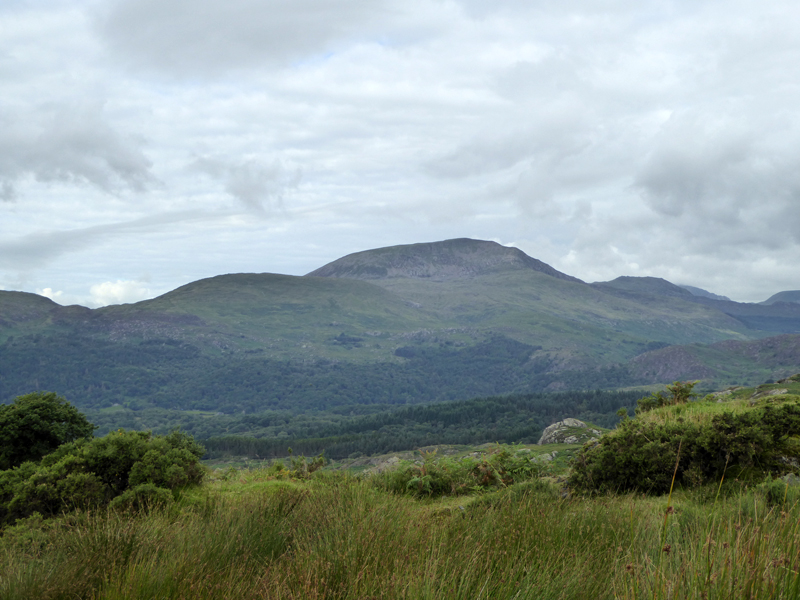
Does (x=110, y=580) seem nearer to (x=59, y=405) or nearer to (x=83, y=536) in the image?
(x=83, y=536)

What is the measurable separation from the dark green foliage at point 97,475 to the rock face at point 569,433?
1845 centimetres

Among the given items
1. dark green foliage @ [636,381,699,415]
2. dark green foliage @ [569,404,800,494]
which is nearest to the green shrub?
dark green foliage @ [569,404,800,494]

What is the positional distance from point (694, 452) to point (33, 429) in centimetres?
1241

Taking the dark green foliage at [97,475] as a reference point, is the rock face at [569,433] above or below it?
below

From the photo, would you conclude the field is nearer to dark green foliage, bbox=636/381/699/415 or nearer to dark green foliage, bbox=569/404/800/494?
dark green foliage, bbox=569/404/800/494

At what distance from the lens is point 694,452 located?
28.6 ft

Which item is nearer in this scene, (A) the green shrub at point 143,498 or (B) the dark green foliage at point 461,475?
(A) the green shrub at point 143,498

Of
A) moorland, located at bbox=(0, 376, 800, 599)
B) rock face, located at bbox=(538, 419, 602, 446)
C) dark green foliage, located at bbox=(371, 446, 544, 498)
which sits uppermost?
moorland, located at bbox=(0, 376, 800, 599)

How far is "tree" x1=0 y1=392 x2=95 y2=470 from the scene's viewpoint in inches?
442

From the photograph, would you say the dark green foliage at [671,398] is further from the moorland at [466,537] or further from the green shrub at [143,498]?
the green shrub at [143,498]

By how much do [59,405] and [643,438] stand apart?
38.2ft

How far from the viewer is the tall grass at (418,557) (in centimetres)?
344

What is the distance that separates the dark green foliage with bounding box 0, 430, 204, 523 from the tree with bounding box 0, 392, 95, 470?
158 centimetres

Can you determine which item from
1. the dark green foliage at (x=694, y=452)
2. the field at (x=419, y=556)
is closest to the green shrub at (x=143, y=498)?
the field at (x=419, y=556)
